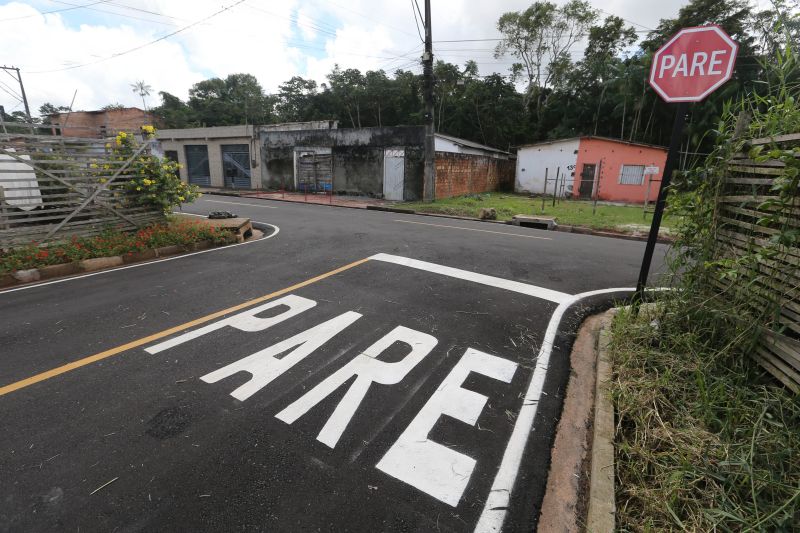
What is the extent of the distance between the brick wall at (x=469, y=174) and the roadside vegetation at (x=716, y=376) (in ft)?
51.9

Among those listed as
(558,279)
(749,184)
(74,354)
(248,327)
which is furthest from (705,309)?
(74,354)

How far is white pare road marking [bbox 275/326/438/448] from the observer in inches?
109

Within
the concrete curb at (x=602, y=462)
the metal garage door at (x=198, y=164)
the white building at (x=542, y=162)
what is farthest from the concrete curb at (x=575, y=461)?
the metal garage door at (x=198, y=164)

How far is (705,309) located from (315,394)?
3.41 meters

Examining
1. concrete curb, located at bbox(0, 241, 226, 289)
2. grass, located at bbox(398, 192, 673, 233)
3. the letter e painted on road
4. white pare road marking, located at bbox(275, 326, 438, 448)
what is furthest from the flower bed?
grass, located at bbox(398, 192, 673, 233)

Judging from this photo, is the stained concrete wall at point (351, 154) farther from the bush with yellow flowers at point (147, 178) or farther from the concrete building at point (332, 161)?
the bush with yellow flowers at point (147, 178)

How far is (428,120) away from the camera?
1673 cm

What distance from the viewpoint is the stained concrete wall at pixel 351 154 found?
18.8 metres

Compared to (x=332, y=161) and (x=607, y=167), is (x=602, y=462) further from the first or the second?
(x=607, y=167)

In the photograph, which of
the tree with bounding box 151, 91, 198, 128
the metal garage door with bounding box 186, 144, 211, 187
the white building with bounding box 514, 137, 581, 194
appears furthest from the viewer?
the tree with bounding box 151, 91, 198, 128

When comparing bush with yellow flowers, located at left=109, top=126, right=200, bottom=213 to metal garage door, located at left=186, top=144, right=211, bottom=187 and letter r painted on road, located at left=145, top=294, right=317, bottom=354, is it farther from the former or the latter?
metal garage door, located at left=186, top=144, right=211, bottom=187

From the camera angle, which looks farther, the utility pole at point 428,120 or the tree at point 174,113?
the tree at point 174,113

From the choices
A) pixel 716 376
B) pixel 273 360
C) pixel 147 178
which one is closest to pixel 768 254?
pixel 716 376

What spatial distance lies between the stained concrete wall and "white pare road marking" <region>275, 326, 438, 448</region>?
51.5ft
